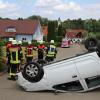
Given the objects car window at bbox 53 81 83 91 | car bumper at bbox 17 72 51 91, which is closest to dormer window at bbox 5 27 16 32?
car bumper at bbox 17 72 51 91

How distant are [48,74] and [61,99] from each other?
4.01 ft

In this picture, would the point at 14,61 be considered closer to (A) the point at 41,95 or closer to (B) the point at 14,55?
(B) the point at 14,55

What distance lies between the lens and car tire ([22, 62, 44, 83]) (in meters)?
11.7

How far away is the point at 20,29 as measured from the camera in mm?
86062

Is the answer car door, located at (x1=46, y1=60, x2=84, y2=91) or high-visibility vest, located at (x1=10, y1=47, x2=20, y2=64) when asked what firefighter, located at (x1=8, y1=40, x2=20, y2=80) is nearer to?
high-visibility vest, located at (x1=10, y1=47, x2=20, y2=64)

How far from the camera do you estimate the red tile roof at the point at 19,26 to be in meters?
84.5

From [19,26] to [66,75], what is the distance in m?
76.2

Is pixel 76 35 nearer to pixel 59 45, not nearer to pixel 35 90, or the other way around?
pixel 59 45

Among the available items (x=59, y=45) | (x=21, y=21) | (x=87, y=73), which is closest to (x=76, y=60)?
(x=87, y=73)

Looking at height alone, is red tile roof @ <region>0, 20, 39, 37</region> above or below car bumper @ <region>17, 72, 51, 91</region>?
above

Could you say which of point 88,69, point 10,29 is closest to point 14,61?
point 88,69

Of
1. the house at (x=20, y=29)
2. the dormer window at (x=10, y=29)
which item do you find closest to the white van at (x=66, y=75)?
the house at (x=20, y=29)

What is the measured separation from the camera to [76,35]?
16362 centimetres

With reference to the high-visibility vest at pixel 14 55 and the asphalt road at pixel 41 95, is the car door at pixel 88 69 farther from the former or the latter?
the high-visibility vest at pixel 14 55
